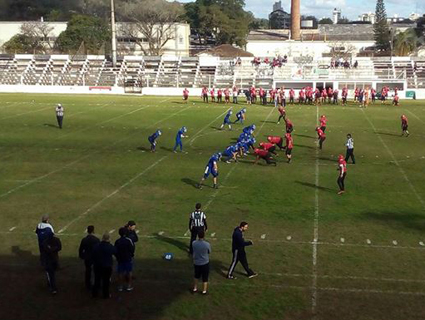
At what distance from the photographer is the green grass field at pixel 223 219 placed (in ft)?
36.4

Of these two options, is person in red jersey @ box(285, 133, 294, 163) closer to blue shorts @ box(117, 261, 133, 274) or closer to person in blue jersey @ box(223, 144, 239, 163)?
person in blue jersey @ box(223, 144, 239, 163)

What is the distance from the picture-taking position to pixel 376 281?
1205cm

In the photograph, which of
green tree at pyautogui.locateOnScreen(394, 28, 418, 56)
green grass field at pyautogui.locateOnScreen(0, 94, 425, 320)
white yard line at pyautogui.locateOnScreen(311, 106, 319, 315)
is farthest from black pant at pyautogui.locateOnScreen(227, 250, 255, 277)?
green tree at pyautogui.locateOnScreen(394, 28, 418, 56)

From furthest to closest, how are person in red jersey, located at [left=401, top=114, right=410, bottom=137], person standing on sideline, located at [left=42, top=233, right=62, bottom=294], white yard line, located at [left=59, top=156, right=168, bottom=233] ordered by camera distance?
1. person in red jersey, located at [left=401, top=114, right=410, bottom=137]
2. white yard line, located at [left=59, top=156, right=168, bottom=233]
3. person standing on sideline, located at [left=42, top=233, right=62, bottom=294]

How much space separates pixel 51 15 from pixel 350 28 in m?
70.8

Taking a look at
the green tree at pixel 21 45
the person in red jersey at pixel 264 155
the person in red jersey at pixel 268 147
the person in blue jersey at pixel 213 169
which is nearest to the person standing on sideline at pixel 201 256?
the person in blue jersey at pixel 213 169

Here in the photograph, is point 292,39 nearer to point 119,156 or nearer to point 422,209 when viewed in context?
point 119,156

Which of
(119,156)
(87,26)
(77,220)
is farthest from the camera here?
(87,26)

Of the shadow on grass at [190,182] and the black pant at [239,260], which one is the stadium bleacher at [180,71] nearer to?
the shadow on grass at [190,182]

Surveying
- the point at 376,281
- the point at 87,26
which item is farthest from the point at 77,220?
the point at 87,26

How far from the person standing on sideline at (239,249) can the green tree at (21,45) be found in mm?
89603

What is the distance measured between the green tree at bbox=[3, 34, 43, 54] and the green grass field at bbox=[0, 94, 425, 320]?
221ft

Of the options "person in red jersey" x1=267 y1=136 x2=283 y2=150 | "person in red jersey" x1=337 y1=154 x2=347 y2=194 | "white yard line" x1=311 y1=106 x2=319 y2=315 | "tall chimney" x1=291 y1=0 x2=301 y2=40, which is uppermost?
"tall chimney" x1=291 y1=0 x2=301 y2=40

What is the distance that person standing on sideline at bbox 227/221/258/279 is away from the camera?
1196 cm
